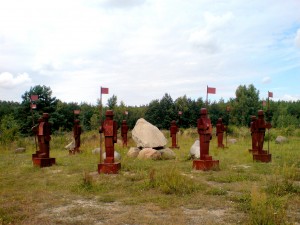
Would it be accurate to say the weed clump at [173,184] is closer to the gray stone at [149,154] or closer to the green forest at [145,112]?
the gray stone at [149,154]

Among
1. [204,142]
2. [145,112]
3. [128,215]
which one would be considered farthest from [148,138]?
[145,112]

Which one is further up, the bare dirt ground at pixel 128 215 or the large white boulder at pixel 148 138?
the large white boulder at pixel 148 138

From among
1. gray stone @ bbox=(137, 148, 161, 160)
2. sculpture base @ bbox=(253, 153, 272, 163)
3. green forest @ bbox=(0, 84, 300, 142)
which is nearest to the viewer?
sculpture base @ bbox=(253, 153, 272, 163)

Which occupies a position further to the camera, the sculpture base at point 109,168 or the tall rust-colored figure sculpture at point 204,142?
the tall rust-colored figure sculpture at point 204,142

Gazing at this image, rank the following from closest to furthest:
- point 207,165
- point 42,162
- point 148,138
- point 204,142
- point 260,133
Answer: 1. point 207,165
2. point 204,142
3. point 42,162
4. point 260,133
5. point 148,138

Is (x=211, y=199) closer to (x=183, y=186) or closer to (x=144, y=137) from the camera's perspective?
(x=183, y=186)

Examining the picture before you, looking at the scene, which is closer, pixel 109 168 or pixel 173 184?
pixel 173 184

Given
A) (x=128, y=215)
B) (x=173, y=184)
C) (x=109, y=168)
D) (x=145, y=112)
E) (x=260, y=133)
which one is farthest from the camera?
(x=145, y=112)

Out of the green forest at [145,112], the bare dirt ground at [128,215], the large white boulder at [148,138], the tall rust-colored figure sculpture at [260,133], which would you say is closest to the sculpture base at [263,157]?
the tall rust-colored figure sculpture at [260,133]

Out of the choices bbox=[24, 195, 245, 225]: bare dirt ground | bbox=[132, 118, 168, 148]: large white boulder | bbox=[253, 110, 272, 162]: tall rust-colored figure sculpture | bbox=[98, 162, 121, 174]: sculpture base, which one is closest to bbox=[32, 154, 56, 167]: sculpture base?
bbox=[98, 162, 121, 174]: sculpture base

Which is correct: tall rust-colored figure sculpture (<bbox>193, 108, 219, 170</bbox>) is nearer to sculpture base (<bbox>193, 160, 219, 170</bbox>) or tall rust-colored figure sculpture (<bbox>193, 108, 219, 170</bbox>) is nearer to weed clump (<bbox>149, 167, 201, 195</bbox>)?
sculpture base (<bbox>193, 160, 219, 170</bbox>)

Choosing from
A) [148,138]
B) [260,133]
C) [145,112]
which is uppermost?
[145,112]

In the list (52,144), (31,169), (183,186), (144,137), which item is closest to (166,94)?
(52,144)

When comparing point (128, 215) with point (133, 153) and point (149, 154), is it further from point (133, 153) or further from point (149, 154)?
point (133, 153)
